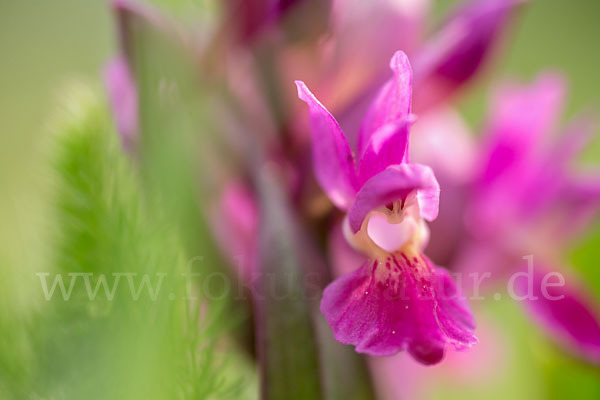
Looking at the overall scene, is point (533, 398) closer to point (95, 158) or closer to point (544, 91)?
point (544, 91)

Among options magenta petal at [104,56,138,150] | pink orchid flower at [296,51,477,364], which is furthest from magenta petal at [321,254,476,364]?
magenta petal at [104,56,138,150]

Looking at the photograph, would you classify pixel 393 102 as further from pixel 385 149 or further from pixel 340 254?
pixel 340 254

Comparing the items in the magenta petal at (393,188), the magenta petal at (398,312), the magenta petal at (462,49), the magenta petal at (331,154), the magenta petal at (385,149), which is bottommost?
the magenta petal at (398,312)

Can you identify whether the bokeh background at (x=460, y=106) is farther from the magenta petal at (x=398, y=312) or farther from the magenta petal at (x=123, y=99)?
the magenta petal at (x=398, y=312)

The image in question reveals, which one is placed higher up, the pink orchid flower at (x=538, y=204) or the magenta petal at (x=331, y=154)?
the pink orchid flower at (x=538, y=204)

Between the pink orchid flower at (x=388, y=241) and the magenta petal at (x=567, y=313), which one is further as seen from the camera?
the magenta petal at (x=567, y=313)

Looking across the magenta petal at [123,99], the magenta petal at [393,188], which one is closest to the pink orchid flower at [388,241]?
the magenta petal at [393,188]
